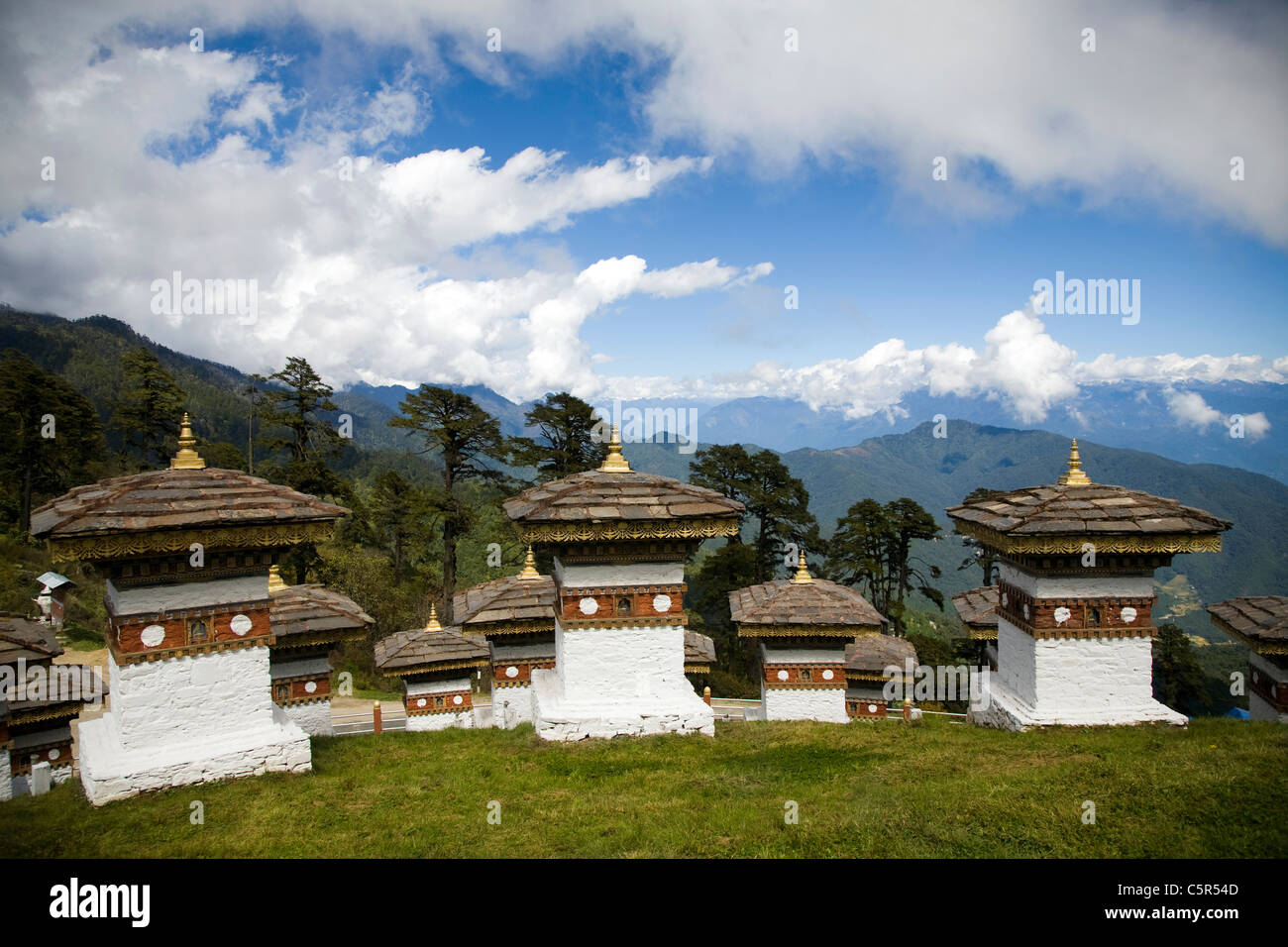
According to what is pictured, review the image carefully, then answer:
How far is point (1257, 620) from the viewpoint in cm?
1091

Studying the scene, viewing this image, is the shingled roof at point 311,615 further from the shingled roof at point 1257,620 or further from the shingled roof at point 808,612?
the shingled roof at point 1257,620

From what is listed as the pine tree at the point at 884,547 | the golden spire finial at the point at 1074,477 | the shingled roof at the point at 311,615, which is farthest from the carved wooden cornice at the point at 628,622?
the pine tree at the point at 884,547

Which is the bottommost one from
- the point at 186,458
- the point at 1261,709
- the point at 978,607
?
the point at 1261,709

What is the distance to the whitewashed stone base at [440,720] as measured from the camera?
14211 mm

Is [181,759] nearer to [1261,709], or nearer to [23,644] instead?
[23,644]

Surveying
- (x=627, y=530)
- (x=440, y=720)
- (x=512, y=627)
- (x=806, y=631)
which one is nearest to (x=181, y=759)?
(x=627, y=530)

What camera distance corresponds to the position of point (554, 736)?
28.7 feet

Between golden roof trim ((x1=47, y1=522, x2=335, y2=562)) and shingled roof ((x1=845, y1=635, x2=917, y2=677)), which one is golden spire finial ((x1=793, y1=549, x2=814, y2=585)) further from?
golden roof trim ((x1=47, y1=522, x2=335, y2=562))

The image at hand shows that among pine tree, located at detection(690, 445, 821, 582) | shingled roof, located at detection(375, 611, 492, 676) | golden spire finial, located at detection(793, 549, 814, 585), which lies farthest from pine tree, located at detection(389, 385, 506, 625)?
golden spire finial, located at detection(793, 549, 814, 585)

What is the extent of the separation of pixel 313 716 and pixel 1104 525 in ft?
40.5

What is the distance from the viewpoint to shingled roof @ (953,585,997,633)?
13086mm
